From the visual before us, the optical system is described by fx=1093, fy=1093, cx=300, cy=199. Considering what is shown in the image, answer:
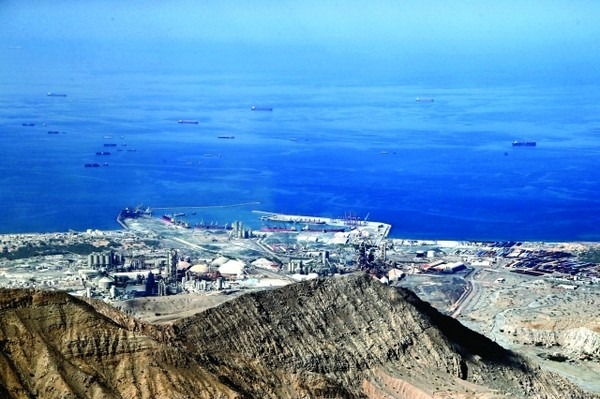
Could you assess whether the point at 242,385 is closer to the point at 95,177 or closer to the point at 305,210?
the point at 305,210

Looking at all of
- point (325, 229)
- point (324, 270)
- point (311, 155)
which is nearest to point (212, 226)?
point (325, 229)

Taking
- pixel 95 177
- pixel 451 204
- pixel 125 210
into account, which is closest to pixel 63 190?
pixel 95 177

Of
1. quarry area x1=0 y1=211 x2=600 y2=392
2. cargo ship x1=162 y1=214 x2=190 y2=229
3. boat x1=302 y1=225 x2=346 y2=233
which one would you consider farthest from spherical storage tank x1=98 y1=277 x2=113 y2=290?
boat x1=302 y1=225 x2=346 y2=233

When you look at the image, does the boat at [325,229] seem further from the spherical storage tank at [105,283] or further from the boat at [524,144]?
the boat at [524,144]

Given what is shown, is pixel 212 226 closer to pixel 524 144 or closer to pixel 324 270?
pixel 324 270

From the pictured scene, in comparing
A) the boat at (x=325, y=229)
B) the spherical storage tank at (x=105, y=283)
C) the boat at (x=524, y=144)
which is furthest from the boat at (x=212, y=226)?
the boat at (x=524, y=144)
